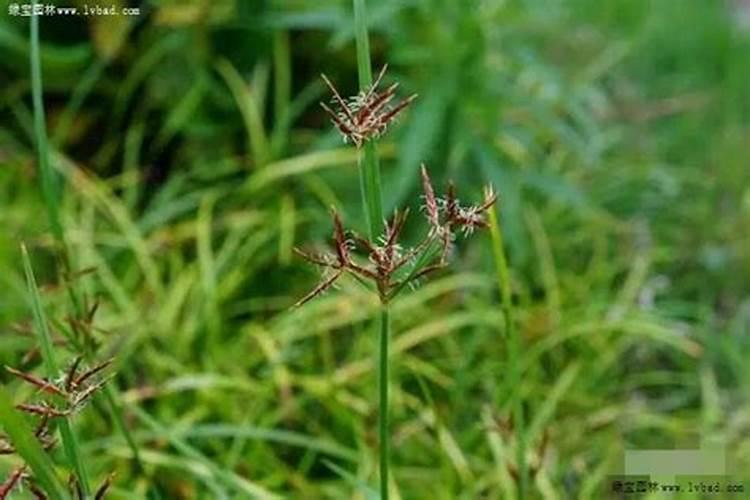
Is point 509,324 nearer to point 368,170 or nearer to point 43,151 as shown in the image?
point 368,170

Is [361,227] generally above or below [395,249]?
above

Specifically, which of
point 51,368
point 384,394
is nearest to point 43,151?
point 51,368

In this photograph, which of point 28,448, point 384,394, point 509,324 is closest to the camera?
point 28,448

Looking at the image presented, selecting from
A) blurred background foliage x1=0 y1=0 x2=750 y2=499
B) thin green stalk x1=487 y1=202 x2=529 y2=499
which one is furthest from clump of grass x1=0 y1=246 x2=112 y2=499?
blurred background foliage x1=0 y1=0 x2=750 y2=499

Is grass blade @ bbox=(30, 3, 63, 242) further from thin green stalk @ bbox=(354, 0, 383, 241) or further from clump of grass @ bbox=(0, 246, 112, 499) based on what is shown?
thin green stalk @ bbox=(354, 0, 383, 241)

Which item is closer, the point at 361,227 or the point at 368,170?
the point at 368,170

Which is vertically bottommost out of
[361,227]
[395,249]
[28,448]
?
[28,448]

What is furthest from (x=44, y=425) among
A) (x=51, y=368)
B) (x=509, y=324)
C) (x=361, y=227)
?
(x=361, y=227)

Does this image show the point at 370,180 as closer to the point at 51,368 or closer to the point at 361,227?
the point at 51,368

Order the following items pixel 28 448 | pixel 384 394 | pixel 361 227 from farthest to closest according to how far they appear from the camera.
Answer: pixel 361 227 → pixel 384 394 → pixel 28 448
